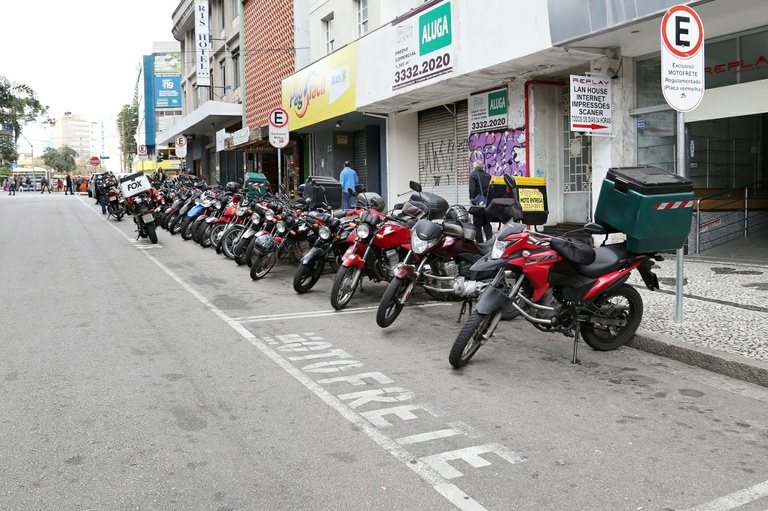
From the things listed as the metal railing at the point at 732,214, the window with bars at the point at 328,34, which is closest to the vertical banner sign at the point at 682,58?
the metal railing at the point at 732,214

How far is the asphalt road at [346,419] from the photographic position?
349cm

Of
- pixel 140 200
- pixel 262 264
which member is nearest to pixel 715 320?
pixel 262 264

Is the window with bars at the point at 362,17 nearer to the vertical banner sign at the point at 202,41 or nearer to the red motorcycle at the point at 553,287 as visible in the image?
the red motorcycle at the point at 553,287

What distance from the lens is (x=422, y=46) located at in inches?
602

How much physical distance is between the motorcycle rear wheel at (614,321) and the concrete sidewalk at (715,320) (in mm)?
271

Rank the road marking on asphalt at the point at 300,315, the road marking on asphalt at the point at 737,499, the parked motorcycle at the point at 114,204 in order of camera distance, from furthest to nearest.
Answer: the parked motorcycle at the point at 114,204
the road marking on asphalt at the point at 300,315
the road marking on asphalt at the point at 737,499

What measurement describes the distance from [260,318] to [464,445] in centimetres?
419

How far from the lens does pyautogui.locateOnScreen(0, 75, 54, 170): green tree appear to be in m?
31.3

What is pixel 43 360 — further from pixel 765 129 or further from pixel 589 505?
pixel 765 129

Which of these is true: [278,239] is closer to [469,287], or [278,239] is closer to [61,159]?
[469,287]

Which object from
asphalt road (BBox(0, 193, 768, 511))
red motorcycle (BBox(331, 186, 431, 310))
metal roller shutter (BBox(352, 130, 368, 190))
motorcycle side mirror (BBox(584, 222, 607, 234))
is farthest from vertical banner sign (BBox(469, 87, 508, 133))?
motorcycle side mirror (BBox(584, 222, 607, 234))

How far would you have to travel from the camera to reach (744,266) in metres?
10.3

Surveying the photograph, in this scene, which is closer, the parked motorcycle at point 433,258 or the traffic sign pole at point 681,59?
the traffic sign pole at point 681,59

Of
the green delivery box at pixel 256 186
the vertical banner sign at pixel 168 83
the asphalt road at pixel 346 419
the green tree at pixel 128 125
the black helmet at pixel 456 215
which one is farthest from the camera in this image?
the green tree at pixel 128 125
